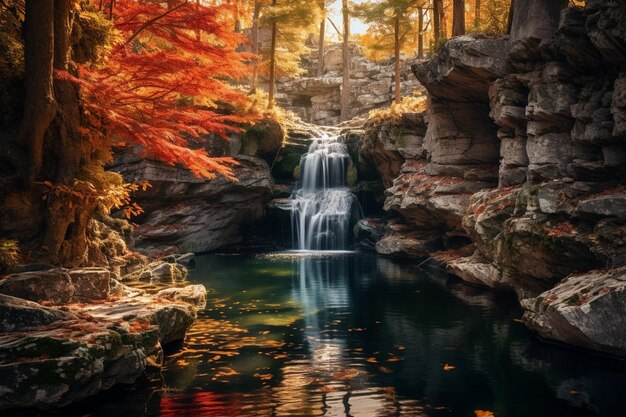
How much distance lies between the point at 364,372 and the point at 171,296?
16.6 feet

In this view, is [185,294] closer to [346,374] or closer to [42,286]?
[42,286]

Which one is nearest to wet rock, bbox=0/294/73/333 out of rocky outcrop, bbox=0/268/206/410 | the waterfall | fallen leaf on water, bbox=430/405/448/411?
rocky outcrop, bbox=0/268/206/410

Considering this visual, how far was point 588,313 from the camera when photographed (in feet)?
30.9

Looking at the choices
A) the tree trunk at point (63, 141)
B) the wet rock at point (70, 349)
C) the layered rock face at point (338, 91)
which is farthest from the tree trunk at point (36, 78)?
the layered rock face at point (338, 91)

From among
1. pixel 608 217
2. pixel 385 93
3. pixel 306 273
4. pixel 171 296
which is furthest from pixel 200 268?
pixel 385 93

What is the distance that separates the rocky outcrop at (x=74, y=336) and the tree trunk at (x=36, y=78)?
2273 millimetres

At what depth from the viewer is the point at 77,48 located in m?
11.0

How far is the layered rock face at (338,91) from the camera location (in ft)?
153

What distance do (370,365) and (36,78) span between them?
8.15 metres

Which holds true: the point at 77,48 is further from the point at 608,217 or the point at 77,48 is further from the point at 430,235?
the point at 430,235

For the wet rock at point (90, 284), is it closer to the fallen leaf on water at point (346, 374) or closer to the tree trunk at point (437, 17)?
the fallen leaf on water at point (346, 374)

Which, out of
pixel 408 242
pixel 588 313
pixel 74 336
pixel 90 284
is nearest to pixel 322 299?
pixel 90 284

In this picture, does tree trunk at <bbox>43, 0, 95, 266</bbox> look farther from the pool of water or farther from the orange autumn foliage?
the pool of water

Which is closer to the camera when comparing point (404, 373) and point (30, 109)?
point (404, 373)
